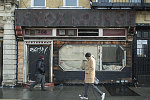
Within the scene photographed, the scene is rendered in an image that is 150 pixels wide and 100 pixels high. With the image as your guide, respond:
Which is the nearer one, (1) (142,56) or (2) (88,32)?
(2) (88,32)

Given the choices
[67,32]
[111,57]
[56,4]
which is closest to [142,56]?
[111,57]

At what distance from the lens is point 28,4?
12.6 m

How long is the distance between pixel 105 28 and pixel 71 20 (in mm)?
1956

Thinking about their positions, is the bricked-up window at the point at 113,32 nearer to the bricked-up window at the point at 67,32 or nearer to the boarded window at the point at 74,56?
the boarded window at the point at 74,56

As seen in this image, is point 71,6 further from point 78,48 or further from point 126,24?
point 126,24

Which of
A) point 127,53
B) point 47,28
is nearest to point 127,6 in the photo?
point 127,53

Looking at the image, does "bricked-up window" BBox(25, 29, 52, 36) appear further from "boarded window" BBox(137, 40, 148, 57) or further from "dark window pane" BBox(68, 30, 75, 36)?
"boarded window" BBox(137, 40, 148, 57)

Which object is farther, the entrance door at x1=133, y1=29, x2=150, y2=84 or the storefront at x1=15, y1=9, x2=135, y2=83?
the entrance door at x1=133, y1=29, x2=150, y2=84

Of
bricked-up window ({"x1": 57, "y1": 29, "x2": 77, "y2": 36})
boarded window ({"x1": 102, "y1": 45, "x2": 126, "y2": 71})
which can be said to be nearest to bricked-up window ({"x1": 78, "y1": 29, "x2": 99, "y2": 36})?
bricked-up window ({"x1": 57, "y1": 29, "x2": 77, "y2": 36})

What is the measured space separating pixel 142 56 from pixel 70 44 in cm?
415

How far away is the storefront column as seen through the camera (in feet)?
40.1

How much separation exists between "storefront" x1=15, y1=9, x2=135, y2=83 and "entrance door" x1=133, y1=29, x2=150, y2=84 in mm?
393

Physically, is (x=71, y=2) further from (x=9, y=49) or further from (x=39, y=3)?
(x=9, y=49)

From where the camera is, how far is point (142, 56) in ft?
41.5
